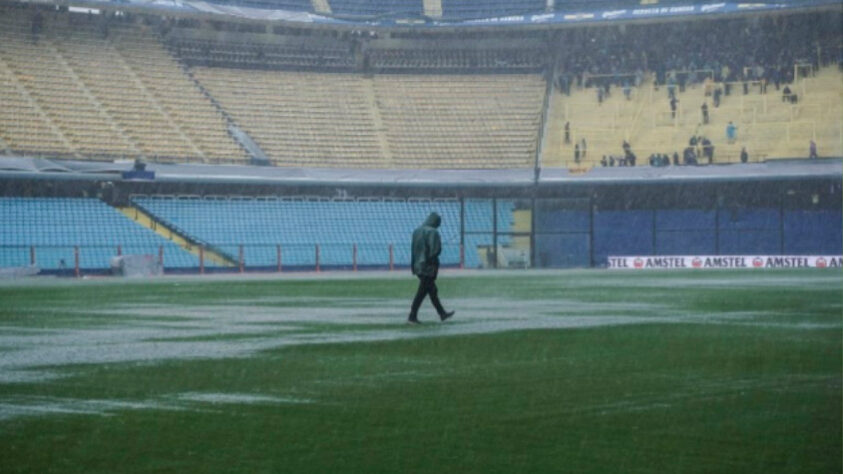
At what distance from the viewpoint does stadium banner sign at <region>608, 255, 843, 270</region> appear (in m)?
58.4

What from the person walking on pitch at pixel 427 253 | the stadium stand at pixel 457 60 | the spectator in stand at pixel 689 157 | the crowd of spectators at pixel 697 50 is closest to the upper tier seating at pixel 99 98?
the stadium stand at pixel 457 60

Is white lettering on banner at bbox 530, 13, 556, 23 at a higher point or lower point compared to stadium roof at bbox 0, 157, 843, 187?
higher

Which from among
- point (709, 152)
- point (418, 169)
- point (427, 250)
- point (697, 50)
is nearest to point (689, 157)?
point (709, 152)

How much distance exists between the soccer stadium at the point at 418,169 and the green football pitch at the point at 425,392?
0.36 metres

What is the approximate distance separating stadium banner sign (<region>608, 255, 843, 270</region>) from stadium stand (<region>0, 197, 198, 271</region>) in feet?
67.6

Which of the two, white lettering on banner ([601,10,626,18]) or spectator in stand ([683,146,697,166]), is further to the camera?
white lettering on banner ([601,10,626,18])

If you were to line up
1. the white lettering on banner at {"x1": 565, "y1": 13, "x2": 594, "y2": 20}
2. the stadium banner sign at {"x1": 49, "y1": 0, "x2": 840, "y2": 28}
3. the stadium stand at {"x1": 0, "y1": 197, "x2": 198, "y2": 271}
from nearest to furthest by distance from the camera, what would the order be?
the stadium stand at {"x1": 0, "y1": 197, "x2": 198, "y2": 271} < the stadium banner sign at {"x1": 49, "y1": 0, "x2": 840, "y2": 28} < the white lettering on banner at {"x1": 565, "y1": 13, "x2": 594, "y2": 20}

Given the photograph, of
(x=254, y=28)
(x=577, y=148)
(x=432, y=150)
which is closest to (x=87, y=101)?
(x=254, y=28)

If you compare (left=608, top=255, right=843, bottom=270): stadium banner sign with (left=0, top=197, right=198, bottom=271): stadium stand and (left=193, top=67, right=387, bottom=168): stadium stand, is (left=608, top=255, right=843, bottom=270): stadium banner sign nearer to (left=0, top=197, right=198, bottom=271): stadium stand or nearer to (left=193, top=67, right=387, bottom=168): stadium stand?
(left=193, top=67, right=387, bottom=168): stadium stand

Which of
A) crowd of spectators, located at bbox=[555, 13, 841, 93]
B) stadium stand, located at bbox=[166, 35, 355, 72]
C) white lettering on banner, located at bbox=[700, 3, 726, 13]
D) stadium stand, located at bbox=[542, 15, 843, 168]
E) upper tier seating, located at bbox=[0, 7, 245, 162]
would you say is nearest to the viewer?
upper tier seating, located at bbox=[0, 7, 245, 162]

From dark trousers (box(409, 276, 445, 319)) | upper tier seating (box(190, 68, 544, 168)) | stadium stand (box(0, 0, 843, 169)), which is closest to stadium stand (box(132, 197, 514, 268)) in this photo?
stadium stand (box(0, 0, 843, 169))

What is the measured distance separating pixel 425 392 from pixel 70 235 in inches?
1706

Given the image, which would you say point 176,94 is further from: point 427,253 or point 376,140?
point 427,253

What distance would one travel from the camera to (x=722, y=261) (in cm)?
6003
